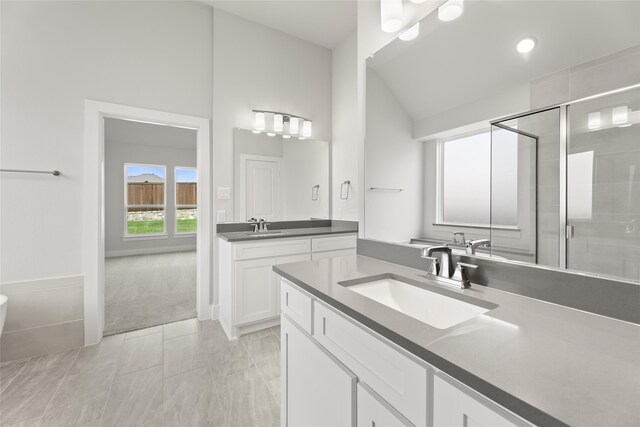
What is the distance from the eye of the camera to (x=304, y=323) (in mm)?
1092

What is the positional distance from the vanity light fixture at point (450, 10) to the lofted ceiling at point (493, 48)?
0.07 feet

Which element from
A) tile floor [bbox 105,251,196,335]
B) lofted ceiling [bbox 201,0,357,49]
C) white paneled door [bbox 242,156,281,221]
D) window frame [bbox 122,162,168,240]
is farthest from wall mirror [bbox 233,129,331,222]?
window frame [bbox 122,162,168,240]

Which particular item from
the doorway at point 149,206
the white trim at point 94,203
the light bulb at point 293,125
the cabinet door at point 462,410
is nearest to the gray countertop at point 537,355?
the cabinet door at point 462,410

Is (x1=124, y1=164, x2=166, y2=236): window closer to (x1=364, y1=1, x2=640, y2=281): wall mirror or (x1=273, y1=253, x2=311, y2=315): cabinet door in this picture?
(x1=273, y1=253, x2=311, y2=315): cabinet door

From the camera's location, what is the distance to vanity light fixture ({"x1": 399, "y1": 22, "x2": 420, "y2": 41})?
131 cm

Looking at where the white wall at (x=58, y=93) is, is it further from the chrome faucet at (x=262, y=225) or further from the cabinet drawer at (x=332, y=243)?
the cabinet drawer at (x=332, y=243)

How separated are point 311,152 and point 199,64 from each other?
1.49m

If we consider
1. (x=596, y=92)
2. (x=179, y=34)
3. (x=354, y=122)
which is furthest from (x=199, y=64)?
(x=596, y=92)

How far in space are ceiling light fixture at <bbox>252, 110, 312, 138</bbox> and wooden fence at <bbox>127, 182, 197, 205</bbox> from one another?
467cm

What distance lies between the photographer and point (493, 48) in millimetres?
1044

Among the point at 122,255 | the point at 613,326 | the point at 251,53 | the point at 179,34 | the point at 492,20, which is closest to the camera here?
the point at 613,326

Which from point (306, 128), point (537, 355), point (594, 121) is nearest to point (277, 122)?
point (306, 128)

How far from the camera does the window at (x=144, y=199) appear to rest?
623 cm

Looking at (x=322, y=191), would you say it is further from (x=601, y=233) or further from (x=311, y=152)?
(x=601, y=233)
